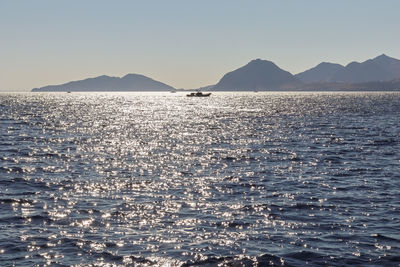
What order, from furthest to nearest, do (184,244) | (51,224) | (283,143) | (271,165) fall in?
(283,143)
(271,165)
(51,224)
(184,244)

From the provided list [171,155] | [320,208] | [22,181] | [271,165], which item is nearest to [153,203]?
[320,208]

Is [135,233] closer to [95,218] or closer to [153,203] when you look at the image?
[95,218]

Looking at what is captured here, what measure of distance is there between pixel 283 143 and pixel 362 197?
34.6 m

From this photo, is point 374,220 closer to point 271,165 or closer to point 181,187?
point 181,187

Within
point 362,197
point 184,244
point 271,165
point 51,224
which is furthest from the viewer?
point 271,165

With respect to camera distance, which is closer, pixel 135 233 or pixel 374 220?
pixel 135 233

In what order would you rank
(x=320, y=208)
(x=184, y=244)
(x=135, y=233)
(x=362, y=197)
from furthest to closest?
(x=362, y=197)
(x=320, y=208)
(x=135, y=233)
(x=184, y=244)

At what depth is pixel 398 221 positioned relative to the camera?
27422mm

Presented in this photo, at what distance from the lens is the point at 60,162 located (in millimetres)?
49344

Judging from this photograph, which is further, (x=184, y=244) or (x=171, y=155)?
Result: (x=171, y=155)

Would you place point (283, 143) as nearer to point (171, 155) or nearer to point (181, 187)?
point (171, 155)

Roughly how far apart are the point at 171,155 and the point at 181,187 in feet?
62.7

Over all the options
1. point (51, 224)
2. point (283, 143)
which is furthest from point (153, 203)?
point (283, 143)

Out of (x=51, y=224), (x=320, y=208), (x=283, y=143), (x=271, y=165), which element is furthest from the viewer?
(x=283, y=143)
